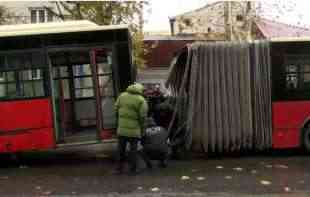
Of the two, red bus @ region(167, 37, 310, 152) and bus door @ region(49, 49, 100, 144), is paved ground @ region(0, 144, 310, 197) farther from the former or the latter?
bus door @ region(49, 49, 100, 144)

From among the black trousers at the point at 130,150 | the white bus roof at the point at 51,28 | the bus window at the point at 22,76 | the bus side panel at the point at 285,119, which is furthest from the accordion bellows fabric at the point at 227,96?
the bus window at the point at 22,76

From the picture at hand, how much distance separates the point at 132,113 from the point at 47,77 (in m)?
2.16

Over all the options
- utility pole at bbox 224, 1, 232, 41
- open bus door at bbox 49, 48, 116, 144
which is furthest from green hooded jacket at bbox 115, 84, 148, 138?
utility pole at bbox 224, 1, 232, 41

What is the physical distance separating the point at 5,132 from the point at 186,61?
13.0ft

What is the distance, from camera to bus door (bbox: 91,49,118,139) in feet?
40.8

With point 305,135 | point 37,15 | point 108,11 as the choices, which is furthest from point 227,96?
point 37,15

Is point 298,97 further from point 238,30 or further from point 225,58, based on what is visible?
point 238,30

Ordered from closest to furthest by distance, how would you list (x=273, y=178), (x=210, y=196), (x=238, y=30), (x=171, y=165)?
1. (x=210, y=196)
2. (x=273, y=178)
3. (x=171, y=165)
4. (x=238, y=30)

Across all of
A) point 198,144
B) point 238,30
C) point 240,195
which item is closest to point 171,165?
point 198,144

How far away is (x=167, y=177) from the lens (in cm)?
1093

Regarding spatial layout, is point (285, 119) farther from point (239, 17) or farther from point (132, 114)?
point (239, 17)

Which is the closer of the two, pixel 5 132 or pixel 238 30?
pixel 5 132

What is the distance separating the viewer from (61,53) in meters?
12.6

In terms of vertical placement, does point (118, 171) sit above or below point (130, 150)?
below
